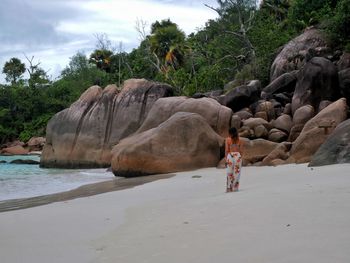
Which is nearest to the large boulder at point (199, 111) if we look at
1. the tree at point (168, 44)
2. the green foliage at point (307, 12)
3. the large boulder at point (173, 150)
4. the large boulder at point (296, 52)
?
the large boulder at point (173, 150)

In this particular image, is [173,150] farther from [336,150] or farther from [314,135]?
[336,150]

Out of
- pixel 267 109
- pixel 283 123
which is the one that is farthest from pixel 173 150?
pixel 267 109

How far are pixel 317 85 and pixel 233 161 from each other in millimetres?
10013

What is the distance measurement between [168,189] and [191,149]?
16.8 ft

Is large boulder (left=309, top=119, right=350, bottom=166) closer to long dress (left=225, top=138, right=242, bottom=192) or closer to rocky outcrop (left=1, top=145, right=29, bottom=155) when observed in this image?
long dress (left=225, top=138, right=242, bottom=192)

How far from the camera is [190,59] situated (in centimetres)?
3869

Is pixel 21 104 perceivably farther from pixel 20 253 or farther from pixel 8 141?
pixel 20 253

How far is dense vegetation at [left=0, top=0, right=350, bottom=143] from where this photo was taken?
79.8 ft

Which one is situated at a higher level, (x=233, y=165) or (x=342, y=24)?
(x=342, y=24)

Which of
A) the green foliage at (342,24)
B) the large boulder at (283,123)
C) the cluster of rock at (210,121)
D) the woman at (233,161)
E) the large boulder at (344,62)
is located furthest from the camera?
the green foliage at (342,24)

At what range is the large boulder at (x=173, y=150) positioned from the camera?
13.7m

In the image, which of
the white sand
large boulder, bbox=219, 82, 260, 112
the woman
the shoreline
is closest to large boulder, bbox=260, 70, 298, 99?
large boulder, bbox=219, 82, 260, 112

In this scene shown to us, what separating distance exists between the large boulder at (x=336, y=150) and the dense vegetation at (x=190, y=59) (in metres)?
9.38

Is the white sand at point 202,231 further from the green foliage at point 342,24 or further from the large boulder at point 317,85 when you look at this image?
the green foliage at point 342,24
